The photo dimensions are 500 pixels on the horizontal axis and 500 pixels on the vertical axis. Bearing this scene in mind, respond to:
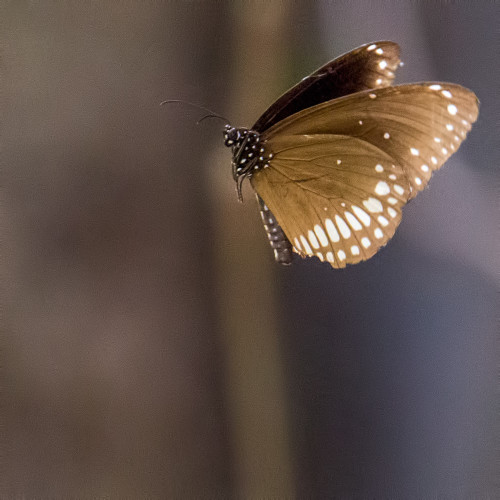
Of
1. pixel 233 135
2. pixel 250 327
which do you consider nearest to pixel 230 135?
pixel 233 135

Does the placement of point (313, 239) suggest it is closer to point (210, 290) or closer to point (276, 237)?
point (276, 237)

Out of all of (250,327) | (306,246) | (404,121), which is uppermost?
(404,121)

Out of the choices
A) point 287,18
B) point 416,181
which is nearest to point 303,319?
point 416,181

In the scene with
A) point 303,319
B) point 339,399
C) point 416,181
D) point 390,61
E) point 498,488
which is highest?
point 390,61

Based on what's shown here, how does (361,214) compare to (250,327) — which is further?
(250,327)

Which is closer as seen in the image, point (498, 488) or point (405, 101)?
point (405, 101)

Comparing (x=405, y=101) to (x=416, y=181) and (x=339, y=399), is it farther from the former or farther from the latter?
(x=339, y=399)
